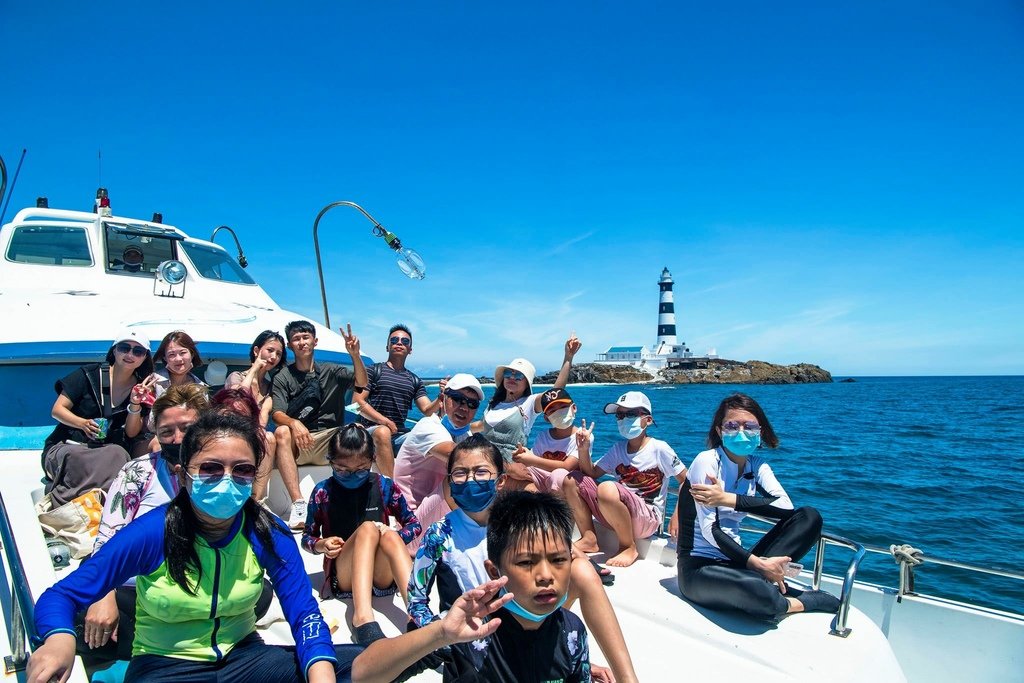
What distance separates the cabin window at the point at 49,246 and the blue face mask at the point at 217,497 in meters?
6.74

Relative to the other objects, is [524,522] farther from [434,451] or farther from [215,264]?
[215,264]

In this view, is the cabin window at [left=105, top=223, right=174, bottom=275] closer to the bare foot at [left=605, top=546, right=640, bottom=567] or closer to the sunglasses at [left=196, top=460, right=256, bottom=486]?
the sunglasses at [left=196, top=460, right=256, bottom=486]

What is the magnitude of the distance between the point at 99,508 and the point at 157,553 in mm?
2143

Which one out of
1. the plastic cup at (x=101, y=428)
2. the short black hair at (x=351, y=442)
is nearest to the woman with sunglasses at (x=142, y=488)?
the short black hair at (x=351, y=442)

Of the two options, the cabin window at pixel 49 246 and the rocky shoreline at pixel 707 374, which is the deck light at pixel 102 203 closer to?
the cabin window at pixel 49 246

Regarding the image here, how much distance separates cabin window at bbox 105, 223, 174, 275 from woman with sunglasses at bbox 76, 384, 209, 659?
5.44 m

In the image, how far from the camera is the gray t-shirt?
5.54m

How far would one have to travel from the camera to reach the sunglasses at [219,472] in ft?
6.96

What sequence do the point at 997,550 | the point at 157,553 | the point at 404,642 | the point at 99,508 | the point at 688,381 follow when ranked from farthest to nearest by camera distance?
the point at 688,381, the point at 997,550, the point at 99,508, the point at 157,553, the point at 404,642

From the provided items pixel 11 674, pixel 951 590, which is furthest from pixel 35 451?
pixel 951 590

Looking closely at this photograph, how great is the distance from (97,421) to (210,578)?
8.82 feet

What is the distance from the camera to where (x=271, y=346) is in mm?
5453

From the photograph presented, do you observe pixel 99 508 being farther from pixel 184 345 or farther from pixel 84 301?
pixel 84 301

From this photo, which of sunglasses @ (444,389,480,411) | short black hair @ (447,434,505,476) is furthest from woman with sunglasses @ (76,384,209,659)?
sunglasses @ (444,389,480,411)
